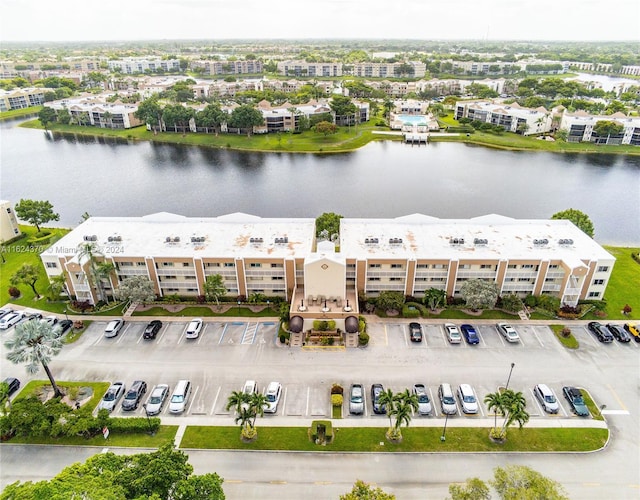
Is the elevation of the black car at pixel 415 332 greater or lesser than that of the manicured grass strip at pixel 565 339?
greater

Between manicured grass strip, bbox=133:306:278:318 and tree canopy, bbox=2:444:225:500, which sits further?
manicured grass strip, bbox=133:306:278:318

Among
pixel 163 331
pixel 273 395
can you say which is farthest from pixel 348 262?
pixel 163 331

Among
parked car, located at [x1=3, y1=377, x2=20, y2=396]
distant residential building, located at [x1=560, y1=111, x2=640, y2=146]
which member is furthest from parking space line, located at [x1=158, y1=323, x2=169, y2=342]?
distant residential building, located at [x1=560, y1=111, x2=640, y2=146]

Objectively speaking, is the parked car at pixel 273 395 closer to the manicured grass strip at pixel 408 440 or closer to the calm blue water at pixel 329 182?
the manicured grass strip at pixel 408 440

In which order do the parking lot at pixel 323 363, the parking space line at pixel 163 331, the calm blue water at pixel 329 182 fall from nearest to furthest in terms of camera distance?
the parking lot at pixel 323 363 < the parking space line at pixel 163 331 < the calm blue water at pixel 329 182

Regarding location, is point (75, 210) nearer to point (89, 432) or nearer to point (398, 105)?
point (89, 432)

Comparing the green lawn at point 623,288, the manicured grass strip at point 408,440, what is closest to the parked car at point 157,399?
the manicured grass strip at point 408,440

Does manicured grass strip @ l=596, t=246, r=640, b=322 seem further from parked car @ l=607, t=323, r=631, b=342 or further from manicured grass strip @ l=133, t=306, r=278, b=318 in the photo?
manicured grass strip @ l=133, t=306, r=278, b=318
